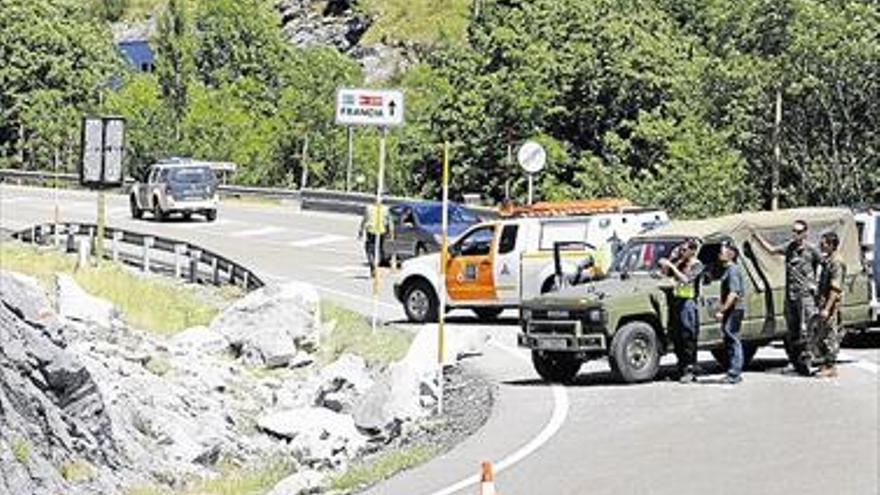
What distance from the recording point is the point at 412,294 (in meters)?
28.7

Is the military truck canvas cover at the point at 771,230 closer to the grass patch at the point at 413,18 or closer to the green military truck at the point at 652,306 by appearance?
the green military truck at the point at 652,306

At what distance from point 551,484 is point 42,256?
27.6 metres

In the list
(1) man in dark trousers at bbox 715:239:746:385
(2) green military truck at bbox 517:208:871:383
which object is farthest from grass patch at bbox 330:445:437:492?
(1) man in dark trousers at bbox 715:239:746:385

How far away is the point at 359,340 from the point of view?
2698 cm

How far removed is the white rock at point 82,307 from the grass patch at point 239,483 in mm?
9443

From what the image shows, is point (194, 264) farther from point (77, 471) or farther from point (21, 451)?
point (21, 451)

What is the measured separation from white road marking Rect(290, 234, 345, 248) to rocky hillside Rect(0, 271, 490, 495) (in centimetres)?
1735

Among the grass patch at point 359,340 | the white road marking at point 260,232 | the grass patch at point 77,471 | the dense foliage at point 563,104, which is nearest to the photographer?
the grass patch at point 77,471

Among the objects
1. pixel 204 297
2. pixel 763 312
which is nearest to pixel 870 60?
pixel 204 297

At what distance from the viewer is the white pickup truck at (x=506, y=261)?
26.8 m

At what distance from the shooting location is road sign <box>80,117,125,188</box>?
3691cm

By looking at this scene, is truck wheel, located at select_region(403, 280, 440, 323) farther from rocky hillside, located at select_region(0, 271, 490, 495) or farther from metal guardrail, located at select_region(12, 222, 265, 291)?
metal guardrail, located at select_region(12, 222, 265, 291)

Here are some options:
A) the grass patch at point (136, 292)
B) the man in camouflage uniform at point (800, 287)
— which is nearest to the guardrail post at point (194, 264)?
the grass patch at point (136, 292)

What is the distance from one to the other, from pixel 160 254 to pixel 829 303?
23668mm
